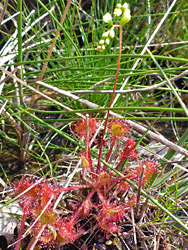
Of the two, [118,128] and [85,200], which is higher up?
[118,128]

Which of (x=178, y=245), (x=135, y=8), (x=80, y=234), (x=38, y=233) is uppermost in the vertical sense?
(x=135, y=8)

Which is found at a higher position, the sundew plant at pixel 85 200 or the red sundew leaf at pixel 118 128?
the red sundew leaf at pixel 118 128

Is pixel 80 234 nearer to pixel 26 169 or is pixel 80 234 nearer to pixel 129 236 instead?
pixel 129 236

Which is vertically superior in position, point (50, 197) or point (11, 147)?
point (50, 197)

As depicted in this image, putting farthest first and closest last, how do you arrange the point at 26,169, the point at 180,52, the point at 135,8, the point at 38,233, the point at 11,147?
the point at 135,8, the point at 180,52, the point at 11,147, the point at 26,169, the point at 38,233

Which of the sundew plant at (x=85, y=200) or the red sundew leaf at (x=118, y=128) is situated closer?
the sundew plant at (x=85, y=200)

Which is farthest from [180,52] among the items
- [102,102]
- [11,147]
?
[11,147]

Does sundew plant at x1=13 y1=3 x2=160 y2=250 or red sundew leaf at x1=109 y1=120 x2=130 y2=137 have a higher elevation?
red sundew leaf at x1=109 y1=120 x2=130 y2=137

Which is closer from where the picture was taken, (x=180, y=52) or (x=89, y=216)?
(x=89, y=216)

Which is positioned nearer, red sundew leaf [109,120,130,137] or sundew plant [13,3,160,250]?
sundew plant [13,3,160,250]

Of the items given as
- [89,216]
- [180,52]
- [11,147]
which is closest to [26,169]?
[11,147]

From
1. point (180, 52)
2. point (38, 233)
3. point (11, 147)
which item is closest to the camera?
point (38, 233)
